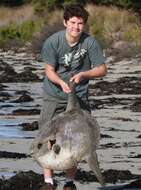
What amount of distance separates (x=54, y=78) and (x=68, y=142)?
3.55 feet

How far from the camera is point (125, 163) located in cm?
1121

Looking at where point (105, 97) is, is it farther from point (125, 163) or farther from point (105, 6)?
point (105, 6)

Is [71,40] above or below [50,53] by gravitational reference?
above

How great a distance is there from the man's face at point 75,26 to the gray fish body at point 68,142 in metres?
0.84

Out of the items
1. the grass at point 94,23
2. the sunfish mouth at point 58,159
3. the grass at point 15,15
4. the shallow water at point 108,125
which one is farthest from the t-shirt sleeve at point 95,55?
the grass at point 15,15

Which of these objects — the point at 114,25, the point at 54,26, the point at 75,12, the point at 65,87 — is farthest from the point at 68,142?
the point at 54,26

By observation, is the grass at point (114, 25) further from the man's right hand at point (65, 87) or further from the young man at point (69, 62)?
the man's right hand at point (65, 87)

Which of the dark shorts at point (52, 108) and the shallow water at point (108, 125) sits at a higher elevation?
the dark shorts at point (52, 108)

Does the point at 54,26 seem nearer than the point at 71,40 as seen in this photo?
No

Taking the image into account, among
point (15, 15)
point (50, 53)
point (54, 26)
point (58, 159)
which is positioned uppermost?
point (50, 53)

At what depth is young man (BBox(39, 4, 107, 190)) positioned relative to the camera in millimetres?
8586

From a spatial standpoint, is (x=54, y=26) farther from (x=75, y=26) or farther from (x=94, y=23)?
(x=75, y=26)

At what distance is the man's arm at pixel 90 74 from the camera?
8.50m

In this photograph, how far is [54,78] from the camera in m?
8.61
